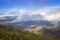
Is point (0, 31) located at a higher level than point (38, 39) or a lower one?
higher

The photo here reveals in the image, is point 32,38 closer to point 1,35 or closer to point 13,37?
point 13,37

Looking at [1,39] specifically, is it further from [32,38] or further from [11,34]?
[32,38]

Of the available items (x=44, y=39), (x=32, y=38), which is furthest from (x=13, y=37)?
(x=44, y=39)

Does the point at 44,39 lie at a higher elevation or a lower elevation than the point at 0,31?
lower

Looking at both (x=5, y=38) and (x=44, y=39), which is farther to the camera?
Answer: (x=44, y=39)

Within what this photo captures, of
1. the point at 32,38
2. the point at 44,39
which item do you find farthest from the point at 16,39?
the point at 44,39

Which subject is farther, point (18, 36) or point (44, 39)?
point (44, 39)

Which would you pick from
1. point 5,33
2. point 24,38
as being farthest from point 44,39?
point 5,33

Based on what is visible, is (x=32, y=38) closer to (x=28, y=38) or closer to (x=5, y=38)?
(x=28, y=38)
